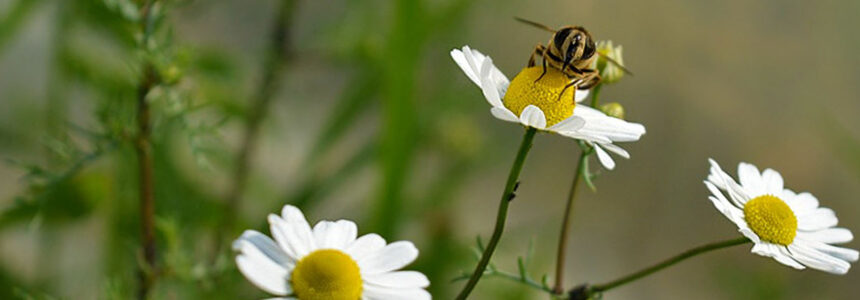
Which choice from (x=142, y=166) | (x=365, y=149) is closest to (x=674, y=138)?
(x=365, y=149)

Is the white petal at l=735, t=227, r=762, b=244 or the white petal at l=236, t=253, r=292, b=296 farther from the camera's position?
the white petal at l=735, t=227, r=762, b=244

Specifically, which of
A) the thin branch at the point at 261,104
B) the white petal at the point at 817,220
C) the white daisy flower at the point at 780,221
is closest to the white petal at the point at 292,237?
the white daisy flower at the point at 780,221

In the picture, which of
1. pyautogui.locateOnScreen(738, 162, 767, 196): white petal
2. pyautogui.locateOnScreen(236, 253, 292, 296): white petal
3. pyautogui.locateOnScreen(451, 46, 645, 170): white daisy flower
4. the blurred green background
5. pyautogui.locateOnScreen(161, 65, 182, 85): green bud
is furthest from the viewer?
the blurred green background

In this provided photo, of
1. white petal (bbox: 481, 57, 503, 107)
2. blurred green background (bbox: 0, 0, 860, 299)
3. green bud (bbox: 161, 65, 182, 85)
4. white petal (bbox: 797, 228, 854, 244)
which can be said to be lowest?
white petal (bbox: 797, 228, 854, 244)

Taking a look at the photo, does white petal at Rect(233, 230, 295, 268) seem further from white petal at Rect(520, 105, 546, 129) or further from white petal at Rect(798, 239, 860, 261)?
white petal at Rect(798, 239, 860, 261)

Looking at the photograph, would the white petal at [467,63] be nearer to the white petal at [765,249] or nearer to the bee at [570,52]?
the bee at [570,52]

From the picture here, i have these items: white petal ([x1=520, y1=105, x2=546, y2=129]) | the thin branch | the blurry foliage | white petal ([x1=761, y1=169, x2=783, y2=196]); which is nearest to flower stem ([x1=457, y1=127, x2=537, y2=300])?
white petal ([x1=520, y1=105, x2=546, y2=129])
